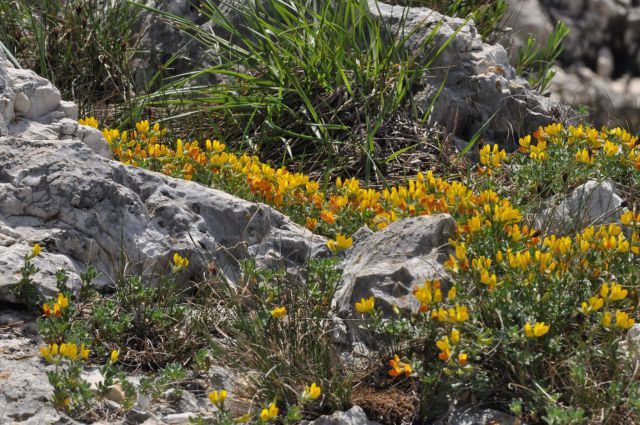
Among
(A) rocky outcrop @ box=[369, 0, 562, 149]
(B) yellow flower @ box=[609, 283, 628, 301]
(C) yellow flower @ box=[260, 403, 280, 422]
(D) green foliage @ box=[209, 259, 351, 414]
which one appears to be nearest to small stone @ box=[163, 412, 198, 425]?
(D) green foliage @ box=[209, 259, 351, 414]

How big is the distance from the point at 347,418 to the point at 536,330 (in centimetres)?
66

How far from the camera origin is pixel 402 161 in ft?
19.0

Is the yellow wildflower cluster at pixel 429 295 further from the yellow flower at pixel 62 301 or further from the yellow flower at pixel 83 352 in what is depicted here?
the yellow flower at pixel 62 301

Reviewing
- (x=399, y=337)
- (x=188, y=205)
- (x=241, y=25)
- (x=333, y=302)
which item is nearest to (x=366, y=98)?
(x=241, y=25)

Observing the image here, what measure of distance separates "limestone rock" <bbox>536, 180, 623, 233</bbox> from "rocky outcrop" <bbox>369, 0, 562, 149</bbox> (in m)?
1.53

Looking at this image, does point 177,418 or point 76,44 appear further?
point 76,44

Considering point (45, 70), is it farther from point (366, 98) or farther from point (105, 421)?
point (105, 421)

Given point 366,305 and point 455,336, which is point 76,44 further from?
point 455,336

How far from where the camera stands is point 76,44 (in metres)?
6.29

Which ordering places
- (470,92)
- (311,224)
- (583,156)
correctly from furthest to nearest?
(470,92) < (583,156) < (311,224)

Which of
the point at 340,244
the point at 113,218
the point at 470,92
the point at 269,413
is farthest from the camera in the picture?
the point at 470,92

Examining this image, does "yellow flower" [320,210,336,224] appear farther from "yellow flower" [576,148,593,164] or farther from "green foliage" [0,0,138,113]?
"green foliage" [0,0,138,113]

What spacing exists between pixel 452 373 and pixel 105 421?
44.1 inches

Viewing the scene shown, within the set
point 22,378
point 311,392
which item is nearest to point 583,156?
point 311,392
